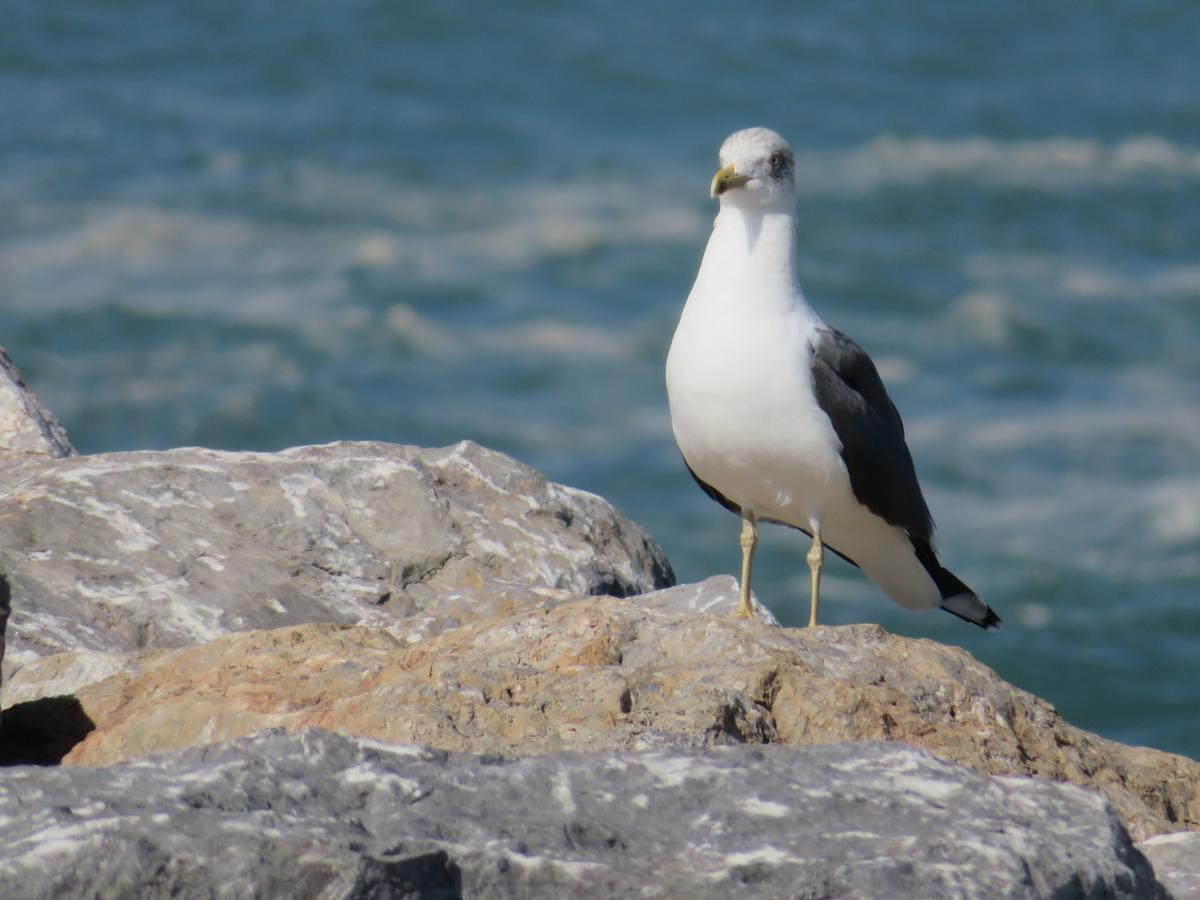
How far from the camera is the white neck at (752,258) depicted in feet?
22.5

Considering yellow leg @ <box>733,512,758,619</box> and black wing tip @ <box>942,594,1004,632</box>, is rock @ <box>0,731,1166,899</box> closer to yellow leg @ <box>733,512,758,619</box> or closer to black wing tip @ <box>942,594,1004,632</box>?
yellow leg @ <box>733,512,758,619</box>

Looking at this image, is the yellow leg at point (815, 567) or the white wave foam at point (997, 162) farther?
the white wave foam at point (997, 162)

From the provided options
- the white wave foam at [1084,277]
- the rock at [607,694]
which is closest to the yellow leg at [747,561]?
the rock at [607,694]

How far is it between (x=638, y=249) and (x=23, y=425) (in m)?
16.0

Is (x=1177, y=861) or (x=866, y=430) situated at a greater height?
(x=866, y=430)

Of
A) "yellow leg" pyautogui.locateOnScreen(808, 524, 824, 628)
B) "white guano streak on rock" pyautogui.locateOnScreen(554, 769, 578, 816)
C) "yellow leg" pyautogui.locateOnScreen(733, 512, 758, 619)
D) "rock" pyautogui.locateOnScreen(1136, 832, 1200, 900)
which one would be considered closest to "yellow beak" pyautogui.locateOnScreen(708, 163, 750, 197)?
"yellow leg" pyautogui.locateOnScreen(733, 512, 758, 619)

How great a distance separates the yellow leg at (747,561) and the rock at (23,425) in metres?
2.74

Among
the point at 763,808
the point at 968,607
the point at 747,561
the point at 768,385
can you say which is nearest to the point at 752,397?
the point at 768,385

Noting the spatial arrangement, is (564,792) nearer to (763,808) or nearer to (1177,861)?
(763,808)

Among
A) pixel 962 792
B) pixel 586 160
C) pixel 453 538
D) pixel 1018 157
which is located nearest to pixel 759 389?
pixel 453 538

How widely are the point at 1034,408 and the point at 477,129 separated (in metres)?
9.49

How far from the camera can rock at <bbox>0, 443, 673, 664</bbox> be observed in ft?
20.6

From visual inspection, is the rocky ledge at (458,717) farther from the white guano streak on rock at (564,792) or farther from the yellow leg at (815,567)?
the yellow leg at (815,567)

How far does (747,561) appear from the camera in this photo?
7.02m
